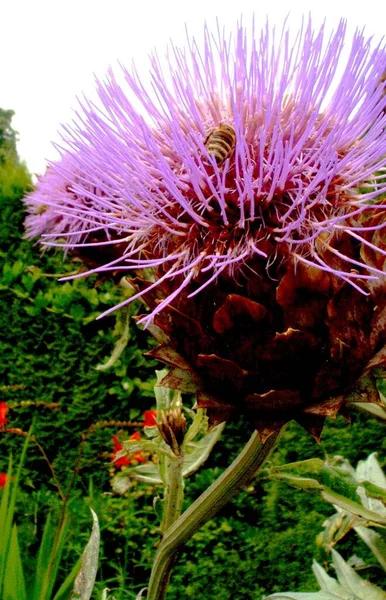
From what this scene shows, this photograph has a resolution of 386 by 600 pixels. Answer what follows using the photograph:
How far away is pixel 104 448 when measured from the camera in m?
2.29

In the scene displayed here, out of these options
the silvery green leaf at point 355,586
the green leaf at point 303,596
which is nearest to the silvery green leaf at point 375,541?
the silvery green leaf at point 355,586

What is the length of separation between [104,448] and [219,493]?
166cm

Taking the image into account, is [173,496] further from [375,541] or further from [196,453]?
[375,541]

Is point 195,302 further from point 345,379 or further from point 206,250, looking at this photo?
point 345,379

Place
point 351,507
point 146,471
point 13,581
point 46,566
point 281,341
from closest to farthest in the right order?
1. point 281,341
2. point 351,507
3. point 146,471
4. point 13,581
5. point 46,566

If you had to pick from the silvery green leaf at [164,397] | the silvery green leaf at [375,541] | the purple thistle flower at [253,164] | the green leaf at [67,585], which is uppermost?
the purple thistle flower at [253,164]

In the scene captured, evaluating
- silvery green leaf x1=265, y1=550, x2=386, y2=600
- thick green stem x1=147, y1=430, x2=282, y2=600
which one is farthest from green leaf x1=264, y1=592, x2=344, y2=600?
thick green stem x1=147, y1=430, x2=282, y2=600

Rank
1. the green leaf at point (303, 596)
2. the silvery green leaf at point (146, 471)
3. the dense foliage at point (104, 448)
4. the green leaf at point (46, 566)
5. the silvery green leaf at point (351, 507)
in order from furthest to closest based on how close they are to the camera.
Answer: the dense foliage at point (104, 448) → the green leaf at point (46, 566) → the silvery green leaf at point (146, 471) → the green leaf at point (303, 596) → the silvery green leaf at point (351, 507)

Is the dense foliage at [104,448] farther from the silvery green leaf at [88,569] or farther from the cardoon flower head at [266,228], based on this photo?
the cardoon flower head at [266,228]

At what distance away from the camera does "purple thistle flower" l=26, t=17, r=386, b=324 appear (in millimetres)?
662

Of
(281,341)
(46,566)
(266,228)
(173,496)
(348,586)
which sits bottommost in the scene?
(46,566)

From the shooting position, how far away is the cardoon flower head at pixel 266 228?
66 centimetres

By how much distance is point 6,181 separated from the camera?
267 centimetres

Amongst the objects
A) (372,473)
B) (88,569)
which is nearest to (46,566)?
(88,569)
